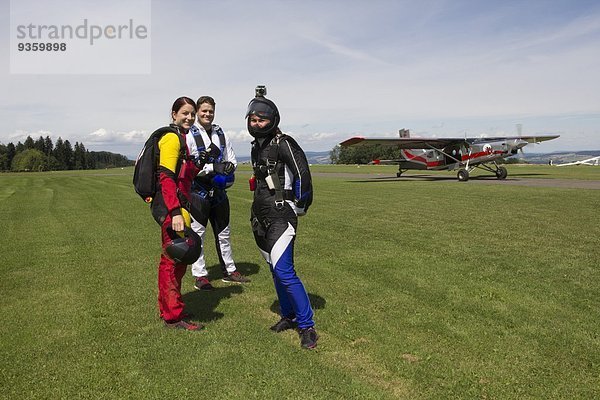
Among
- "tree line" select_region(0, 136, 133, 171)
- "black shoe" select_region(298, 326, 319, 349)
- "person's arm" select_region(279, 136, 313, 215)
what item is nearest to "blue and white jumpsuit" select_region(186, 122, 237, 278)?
"person's arm" select_region(279, 136, 313, 215)

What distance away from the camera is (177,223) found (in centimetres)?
416

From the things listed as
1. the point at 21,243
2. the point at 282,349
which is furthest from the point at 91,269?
→ the point at 282,349

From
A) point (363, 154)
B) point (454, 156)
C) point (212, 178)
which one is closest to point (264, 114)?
point (212, 178)

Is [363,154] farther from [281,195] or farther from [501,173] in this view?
[281,195]

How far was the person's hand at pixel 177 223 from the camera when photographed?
415 centimetres

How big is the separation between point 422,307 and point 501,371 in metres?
1.50

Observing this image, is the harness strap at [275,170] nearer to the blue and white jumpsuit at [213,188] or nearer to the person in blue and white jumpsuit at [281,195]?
the person in blue and white jumpsuit at [281,195]

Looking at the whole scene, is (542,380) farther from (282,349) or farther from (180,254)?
(180,254)

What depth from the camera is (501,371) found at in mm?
3523

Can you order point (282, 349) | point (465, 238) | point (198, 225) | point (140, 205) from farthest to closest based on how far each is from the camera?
point (140, 205) → point (465, 238) → point (198, 225) → point (282, 349)

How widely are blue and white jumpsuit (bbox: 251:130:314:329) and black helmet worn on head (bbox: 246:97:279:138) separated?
108mm

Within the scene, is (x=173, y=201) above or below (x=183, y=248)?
above

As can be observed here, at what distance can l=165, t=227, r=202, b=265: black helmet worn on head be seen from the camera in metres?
4.20

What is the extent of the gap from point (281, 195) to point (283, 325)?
1.45 m
